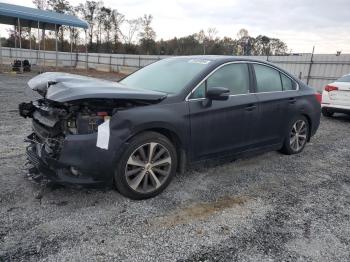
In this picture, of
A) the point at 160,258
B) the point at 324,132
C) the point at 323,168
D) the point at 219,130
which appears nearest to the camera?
the point at 160,258

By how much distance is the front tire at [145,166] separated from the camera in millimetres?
3312

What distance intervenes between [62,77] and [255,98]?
2.61 m

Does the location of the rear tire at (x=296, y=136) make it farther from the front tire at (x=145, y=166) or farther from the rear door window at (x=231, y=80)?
the front tire at (x=145, y=166)

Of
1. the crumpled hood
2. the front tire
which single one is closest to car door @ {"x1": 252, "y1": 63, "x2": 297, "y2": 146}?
the front tire

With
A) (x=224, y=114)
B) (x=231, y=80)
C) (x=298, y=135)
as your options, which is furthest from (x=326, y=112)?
(x=224, y=114)

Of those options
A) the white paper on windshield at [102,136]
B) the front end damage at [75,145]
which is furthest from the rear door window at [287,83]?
the white paper on windshield at [102,136]

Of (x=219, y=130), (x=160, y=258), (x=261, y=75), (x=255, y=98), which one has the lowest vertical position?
(x=160, y=258)

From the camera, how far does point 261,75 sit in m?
4.75

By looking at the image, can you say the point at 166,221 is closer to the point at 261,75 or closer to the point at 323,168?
the point at 261,75

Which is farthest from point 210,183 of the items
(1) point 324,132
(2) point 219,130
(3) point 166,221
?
(1) point 324,132

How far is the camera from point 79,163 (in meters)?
3.06

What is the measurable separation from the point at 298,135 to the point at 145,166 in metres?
3.26

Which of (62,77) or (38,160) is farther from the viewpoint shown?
(62,77)

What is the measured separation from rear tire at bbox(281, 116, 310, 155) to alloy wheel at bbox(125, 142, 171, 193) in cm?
255
